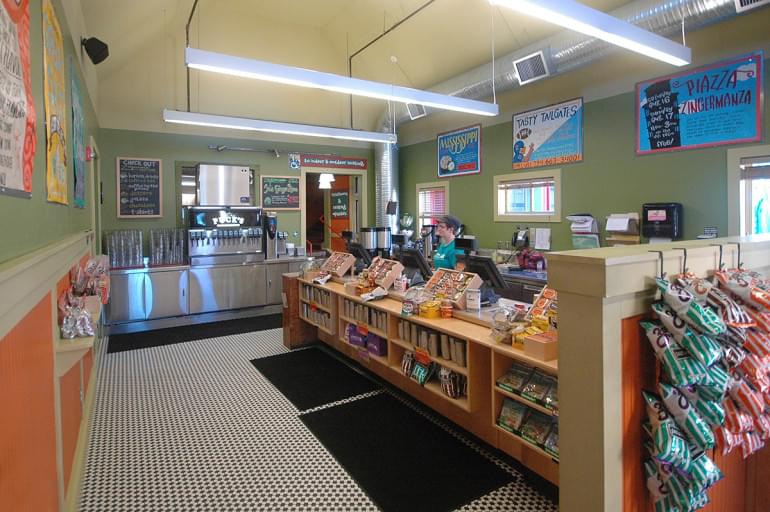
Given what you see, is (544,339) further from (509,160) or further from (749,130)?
(509,160)

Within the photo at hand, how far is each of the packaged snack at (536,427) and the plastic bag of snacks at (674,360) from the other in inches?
39.3

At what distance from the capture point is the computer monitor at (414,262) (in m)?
4.40

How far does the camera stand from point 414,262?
14.6 ft

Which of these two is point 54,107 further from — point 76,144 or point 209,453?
point 209,453

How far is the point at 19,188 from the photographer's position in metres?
1.59

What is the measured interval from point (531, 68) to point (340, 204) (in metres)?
6.30

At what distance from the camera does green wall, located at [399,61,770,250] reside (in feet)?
14.8

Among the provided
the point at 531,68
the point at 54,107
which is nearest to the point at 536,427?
the point at 54,107

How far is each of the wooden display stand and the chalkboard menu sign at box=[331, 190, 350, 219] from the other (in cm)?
656

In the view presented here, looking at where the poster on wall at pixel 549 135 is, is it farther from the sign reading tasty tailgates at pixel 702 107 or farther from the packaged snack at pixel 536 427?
the packaged snack at pixel 536 427

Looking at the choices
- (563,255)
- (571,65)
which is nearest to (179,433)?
(563,255)

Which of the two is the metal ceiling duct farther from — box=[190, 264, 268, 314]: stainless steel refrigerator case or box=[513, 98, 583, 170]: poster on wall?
box=[190, 264, 268, 314]: stainless steel refrigerator case

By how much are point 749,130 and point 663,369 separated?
3820 millimetres

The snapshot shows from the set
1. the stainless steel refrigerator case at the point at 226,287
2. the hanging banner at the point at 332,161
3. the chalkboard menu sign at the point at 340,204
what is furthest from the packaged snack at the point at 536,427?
the chalkboard menu sign at the point at 340,204
